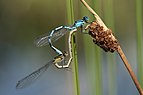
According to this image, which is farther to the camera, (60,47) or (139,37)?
(139,37)

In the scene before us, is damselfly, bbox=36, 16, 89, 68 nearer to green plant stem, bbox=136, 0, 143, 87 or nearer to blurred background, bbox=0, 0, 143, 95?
blurred background, bbox=0, 0, 143, 95

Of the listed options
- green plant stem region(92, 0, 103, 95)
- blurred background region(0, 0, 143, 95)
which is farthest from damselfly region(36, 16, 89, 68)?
green plant stem region(92, 0, 103, 95)

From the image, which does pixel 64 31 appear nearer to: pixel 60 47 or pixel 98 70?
pixel 60 47

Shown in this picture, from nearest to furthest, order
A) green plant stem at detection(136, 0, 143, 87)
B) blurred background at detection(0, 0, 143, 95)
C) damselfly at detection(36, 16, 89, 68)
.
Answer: damselfly at detection(36, 16, 89, 68)
blurred background at detection(0, 0, 143, 95)
green plant stem at detection(136, 0, 143, 87)

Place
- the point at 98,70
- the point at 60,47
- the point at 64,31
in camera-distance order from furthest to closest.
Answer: the point at 98,70 < the point at 60,47 < the point at 64,31

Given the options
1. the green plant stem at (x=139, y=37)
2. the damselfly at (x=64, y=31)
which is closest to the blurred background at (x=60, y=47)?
the green plant stem at (x=139, y=37)

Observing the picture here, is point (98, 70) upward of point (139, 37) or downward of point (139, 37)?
downward

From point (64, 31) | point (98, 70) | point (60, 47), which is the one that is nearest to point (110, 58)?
point (98, 70)

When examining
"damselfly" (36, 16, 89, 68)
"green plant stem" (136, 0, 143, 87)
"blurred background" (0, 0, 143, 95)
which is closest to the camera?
"damselfly" (36, 16, 89, 68)
